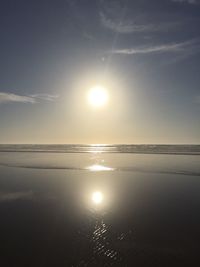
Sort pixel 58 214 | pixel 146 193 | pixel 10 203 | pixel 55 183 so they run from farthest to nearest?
1. pixel 55 183
2. pixel 146 193
3. pixel 10 203
4. pixel 58 214

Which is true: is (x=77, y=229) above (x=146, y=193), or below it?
below

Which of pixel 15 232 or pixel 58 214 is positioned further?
pixel 58 214

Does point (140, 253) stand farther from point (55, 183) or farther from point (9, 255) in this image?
point (55, 183)

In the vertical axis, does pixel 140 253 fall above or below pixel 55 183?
below

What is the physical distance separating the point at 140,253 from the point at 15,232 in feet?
23.7

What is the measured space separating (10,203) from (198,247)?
1434cm

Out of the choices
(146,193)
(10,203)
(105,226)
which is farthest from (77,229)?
(146,193)

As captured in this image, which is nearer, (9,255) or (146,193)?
(9,255)

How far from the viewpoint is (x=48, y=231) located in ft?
51.1

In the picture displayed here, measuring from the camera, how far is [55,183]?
97.9ft

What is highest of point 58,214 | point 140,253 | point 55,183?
point 55,183

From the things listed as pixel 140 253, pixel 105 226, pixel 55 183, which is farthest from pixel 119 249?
pixel 55 183

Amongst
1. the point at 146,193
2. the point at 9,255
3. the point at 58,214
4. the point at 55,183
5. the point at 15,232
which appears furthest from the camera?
the point at 55,183

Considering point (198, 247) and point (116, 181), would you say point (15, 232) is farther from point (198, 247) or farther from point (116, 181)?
point (116, 181)
